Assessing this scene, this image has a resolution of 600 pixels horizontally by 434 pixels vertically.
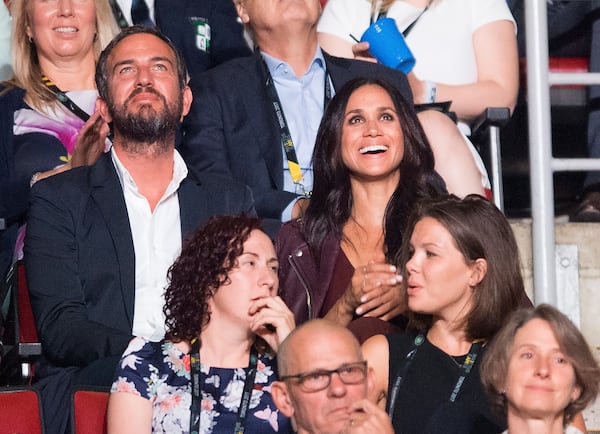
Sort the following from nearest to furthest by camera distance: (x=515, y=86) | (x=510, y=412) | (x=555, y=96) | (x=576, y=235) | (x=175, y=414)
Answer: (x=510, y=412) < (x=175, y=414) < (x=576, y=235) < (x=515, y=86) < (x=555, y=96)

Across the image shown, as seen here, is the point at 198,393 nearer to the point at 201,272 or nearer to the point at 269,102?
the point at 201,272

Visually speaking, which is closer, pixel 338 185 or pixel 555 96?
pixel 338 185

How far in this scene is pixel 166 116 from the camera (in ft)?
15.1

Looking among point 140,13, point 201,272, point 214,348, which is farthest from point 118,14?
point 214,348

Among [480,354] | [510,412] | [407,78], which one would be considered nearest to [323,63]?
[407,78]

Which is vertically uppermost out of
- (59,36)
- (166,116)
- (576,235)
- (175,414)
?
(59,36)

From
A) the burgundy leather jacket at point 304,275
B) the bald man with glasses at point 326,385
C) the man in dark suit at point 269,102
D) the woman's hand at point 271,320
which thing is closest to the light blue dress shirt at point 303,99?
the man in dark suit at point 269,102

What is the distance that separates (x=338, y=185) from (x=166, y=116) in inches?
24.1

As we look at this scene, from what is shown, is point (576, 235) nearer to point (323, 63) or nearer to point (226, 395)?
point (323, 63)

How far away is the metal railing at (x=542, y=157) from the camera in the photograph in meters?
4.92

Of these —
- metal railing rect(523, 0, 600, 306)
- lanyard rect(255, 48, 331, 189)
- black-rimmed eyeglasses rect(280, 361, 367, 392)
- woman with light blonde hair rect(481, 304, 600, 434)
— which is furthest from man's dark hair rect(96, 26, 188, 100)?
woman with light blonde hair rect(481, 304, 600, 434)

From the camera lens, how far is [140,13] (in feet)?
18.6

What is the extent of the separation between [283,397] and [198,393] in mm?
456

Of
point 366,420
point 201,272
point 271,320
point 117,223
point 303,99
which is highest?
point 303,99
